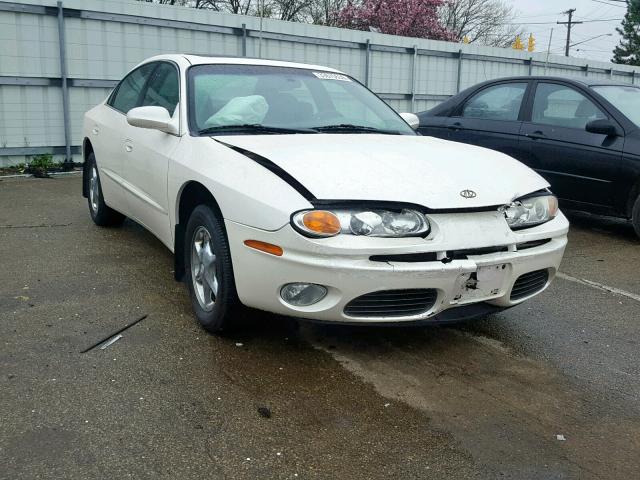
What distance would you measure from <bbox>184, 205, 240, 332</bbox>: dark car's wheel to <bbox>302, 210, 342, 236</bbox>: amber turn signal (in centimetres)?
56

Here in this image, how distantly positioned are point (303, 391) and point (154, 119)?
1.91m

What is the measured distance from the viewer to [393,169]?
326cm

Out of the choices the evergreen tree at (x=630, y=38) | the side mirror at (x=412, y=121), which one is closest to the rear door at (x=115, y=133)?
the side mirror at (x=412, y=121)

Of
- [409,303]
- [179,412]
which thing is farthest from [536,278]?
[179,412]

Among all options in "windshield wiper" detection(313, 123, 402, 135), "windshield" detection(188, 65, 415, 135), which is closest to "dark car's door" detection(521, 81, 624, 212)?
"windshield" detection(188, 65, 415, 135)

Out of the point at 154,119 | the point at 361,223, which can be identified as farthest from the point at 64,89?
the point at 361,223

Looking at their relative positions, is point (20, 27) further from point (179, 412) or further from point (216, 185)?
point (179, 412)

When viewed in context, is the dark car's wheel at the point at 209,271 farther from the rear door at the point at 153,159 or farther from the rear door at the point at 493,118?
the rear door at the point at 493,118

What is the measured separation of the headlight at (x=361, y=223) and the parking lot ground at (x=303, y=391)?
0.70m

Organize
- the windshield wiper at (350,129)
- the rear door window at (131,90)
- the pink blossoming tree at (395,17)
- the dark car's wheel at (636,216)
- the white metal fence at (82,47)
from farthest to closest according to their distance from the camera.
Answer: the pink blossoming tree at (395,17) → the white metal fence at (82,47) → the dark car's wheel at (636,216) → the rear door window at (131,90) → the windshield wiper at (350,129)

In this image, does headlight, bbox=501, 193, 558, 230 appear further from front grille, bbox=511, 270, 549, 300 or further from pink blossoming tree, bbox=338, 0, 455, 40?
pink blossoming tree, bbox=338, 0, 455, 40

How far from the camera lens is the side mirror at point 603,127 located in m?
5.98

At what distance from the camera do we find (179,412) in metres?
2.76

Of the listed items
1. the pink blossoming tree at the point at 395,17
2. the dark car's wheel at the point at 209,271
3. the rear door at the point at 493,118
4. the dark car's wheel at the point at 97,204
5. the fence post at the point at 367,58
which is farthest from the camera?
the pink blossoming tree at the point at 395,17
